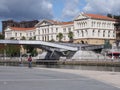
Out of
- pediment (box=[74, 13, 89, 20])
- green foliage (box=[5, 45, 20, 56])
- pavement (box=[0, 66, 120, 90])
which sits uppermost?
pediment (box=[74, 13, 89, 20])

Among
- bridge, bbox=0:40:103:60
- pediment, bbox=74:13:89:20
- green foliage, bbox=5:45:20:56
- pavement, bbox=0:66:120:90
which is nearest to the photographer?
pavement, bbox=0:66:120:90

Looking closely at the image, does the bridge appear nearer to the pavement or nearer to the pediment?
the pediment

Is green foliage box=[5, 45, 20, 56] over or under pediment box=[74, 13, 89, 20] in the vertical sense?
under

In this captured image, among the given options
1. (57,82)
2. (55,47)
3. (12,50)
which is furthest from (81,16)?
(57,82)

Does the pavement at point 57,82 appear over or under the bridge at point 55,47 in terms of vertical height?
under

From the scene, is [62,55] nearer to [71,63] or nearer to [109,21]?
[71,63]

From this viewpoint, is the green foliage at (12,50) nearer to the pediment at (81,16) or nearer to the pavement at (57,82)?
the pediment at (81,16)

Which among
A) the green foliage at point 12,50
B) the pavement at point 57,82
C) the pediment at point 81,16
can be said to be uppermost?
the pediment at point 81,16

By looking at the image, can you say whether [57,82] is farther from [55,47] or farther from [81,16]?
[81,16]

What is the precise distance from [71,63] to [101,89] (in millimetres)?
84036

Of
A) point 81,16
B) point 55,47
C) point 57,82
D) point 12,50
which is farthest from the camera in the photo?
point 81,16

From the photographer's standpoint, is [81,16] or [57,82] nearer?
[57,82]

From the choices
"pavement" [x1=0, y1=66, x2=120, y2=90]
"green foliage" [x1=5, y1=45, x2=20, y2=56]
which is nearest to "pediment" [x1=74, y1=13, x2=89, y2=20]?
"green foliage" [x1=5, y1=45, x2=20, y2=56]

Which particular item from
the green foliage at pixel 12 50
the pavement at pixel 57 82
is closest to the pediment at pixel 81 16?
the green foliage at pixel 12 50
